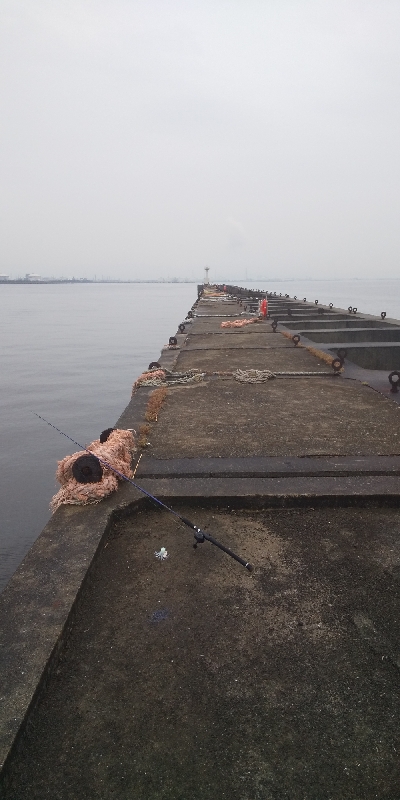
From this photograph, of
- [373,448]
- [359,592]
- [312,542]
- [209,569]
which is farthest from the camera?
[373,448]

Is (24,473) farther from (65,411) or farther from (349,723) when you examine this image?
(349,723)

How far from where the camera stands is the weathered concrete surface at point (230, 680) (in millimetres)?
2162

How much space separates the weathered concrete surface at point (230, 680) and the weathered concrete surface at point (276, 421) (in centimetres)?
211

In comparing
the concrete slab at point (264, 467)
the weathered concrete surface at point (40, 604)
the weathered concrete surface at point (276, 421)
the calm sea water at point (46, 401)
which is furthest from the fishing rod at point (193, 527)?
the calm sea water at point (46, 401)

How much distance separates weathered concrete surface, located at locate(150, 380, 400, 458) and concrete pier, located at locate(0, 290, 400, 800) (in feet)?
1.00

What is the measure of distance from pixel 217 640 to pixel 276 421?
15.1 ft

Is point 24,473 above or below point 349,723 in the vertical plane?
below

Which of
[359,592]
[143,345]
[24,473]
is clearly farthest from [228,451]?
[143,345]

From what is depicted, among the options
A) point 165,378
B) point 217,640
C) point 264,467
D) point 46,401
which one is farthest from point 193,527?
point 46,401

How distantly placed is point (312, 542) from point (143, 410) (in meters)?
4.69

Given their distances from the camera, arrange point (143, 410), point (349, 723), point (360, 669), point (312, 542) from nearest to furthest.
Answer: point (349, 723) < point (360, 669) < point (312, 542) < point (143, 410)

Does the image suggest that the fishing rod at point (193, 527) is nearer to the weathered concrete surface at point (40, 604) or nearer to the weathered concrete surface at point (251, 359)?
the weathered concrete surface at point (40, 604)

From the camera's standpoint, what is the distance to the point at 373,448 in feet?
19.6

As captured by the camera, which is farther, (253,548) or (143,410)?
(143,410)
